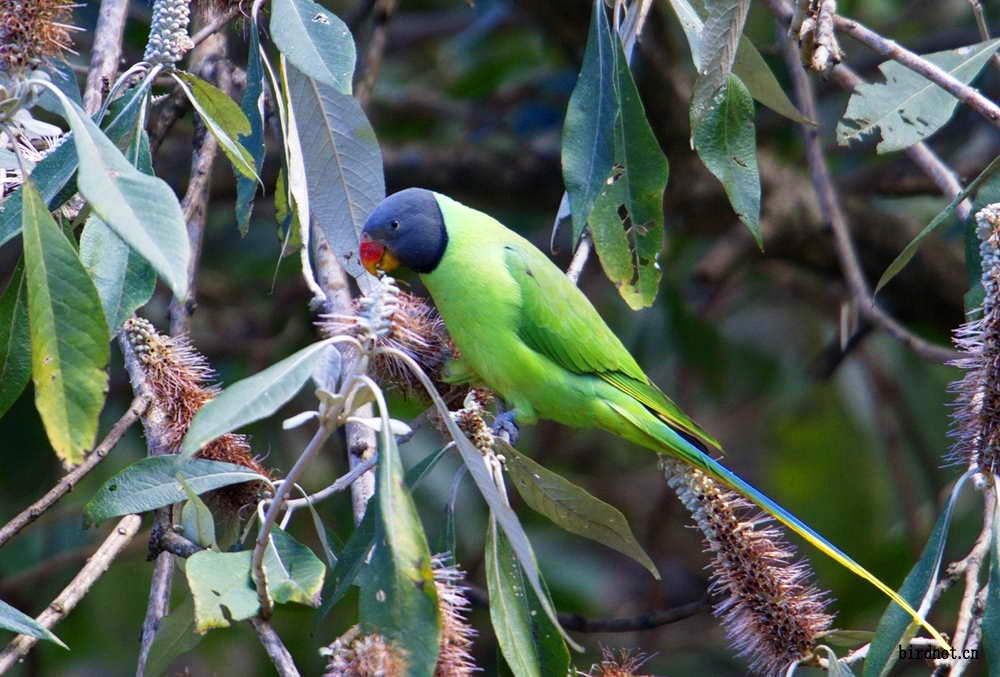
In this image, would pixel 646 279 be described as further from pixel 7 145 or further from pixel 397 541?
pixel 7 145

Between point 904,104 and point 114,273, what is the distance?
1663 millimetres

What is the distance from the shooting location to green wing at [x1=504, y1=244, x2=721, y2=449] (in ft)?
8.93

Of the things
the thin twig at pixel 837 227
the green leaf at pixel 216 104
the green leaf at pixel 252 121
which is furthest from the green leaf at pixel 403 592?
the thin twig at pixel 837 227

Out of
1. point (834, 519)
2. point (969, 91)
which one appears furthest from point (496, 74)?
point (969, 91)

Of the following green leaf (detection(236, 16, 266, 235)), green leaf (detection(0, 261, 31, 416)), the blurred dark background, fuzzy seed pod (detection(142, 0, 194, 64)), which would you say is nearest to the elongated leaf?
green leaf (detection(236, 16, 266, 235))

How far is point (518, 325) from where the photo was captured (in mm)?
2699

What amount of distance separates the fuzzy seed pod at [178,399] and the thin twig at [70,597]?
0.18 metres

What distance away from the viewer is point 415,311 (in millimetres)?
2570

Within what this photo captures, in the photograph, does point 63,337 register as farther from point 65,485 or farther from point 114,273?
point 65,485

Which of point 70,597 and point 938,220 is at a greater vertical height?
point 938,220

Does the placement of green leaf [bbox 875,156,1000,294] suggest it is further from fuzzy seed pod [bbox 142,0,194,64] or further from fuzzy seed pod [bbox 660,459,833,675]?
fuzzy seed pod [bbox 142,0,194,64]

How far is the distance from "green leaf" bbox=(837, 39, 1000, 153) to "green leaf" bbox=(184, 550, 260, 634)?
1435mm

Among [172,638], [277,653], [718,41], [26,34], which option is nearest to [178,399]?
[172,638]

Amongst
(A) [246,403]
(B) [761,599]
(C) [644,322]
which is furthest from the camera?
(C) [644,322]
